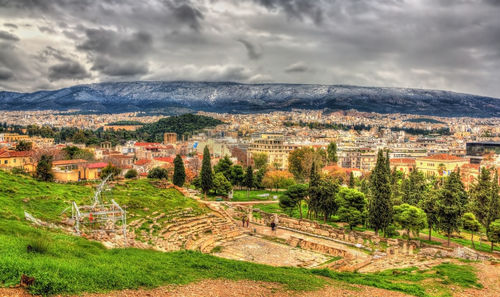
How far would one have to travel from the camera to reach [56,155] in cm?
5378

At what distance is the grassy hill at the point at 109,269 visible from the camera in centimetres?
834

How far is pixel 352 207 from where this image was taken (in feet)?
90.0

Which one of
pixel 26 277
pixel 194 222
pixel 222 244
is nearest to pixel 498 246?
pixel 222 244

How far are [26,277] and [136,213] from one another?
1406cm

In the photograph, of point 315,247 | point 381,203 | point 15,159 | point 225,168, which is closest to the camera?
point 315,247

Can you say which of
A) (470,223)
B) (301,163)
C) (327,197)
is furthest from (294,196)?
(301,163)

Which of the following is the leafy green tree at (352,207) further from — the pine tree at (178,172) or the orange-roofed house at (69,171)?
the orange-roofed house at (69,171)

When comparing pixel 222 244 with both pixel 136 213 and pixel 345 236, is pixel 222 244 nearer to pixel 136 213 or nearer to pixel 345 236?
pixel 136 213

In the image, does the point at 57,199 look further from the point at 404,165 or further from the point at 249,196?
the point at 404,165

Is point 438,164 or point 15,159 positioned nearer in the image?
point 15,159

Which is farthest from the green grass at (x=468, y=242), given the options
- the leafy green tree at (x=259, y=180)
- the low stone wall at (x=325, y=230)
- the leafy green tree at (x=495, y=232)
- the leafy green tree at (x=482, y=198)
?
the leafy green tree at (x=259, y=180)

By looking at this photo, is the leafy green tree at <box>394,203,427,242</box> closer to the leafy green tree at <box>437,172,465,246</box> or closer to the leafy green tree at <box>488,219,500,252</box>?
the leafy green tree at <box>437,172,465,246</box>

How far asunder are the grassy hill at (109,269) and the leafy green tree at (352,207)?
35.9ft

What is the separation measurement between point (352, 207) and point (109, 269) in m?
21.2
